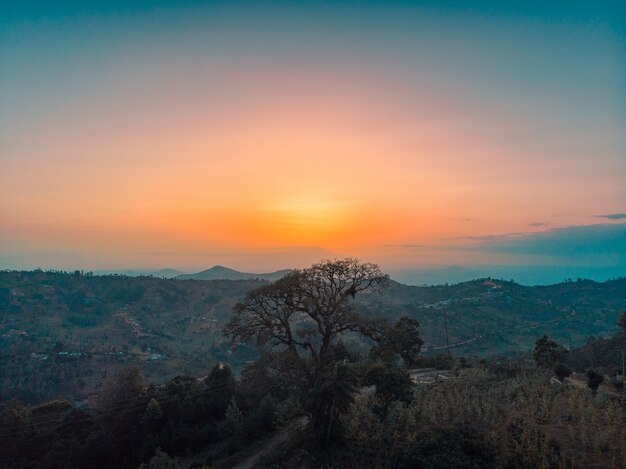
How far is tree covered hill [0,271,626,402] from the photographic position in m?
75.3

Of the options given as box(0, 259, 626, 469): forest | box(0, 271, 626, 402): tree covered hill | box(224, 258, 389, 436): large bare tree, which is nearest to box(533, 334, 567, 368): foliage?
box(0, 259, 626, 469): forest

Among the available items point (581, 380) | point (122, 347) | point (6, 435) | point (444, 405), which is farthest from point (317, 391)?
point (122, 347)

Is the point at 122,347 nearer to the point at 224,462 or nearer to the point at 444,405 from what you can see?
the point at 224,462

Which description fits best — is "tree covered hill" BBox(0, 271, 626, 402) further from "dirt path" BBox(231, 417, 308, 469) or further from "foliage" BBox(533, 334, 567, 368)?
"dirt path" BBox(231, 417, 308, 469)

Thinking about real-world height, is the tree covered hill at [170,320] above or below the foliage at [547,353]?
below

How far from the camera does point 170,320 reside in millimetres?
110688

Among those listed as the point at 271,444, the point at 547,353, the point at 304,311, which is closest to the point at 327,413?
the point at 304,311

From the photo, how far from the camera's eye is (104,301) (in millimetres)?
120188

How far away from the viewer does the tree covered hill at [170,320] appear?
75262 mm

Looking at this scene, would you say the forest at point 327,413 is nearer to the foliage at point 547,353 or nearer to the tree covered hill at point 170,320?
the foliage at point 547,353

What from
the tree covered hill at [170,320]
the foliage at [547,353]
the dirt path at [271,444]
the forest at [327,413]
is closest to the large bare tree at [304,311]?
the forest at [327,413]

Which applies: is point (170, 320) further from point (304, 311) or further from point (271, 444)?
point (304, 311)

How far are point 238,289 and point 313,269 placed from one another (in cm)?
11427

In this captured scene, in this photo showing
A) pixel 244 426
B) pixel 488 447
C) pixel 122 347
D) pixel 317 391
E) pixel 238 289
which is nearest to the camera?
pixel 488 447
